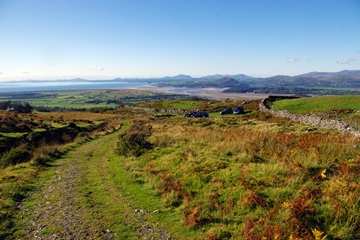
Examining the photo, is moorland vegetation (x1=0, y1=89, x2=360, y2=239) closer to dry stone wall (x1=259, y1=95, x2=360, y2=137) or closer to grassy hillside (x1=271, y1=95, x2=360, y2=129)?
dry stone wall (x1=259, y1=95, x2=360, y2=137)

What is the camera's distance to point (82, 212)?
9.44 meters

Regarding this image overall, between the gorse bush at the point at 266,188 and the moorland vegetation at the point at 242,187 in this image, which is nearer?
the gorse bush at the point at 266,188

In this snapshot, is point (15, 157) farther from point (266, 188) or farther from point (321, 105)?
point (321, 105)

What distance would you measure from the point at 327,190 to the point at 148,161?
10171mm

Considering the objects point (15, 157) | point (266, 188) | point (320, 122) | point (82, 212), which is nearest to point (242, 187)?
point (266, 188)

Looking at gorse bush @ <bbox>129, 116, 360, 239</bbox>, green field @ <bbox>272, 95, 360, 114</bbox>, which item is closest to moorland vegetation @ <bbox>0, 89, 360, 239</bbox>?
gorse bush @ <bbox>129, 116, 360, 239</bbox>

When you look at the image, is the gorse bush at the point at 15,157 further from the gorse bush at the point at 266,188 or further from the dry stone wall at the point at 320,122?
the dry stone wall at the point at 320,122

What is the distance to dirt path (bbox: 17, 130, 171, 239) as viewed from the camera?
796 centimetres

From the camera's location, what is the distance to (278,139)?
1443 centimetres

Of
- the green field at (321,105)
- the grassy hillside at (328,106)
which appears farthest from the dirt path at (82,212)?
the green field at (321,105)

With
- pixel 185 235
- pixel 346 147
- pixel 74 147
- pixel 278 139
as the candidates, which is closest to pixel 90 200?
pixel 185 235

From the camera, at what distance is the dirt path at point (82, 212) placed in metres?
7.96

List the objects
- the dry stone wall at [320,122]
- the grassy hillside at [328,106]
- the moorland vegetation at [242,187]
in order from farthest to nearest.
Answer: the grassy hillside at [328,106] → the dry stone wall at [320,122] → the moorland vegetation at [242,187]

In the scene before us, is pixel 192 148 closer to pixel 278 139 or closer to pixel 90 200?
pixel 278 139
